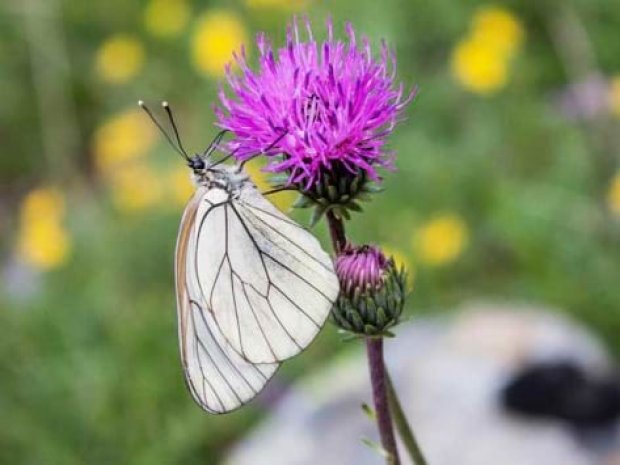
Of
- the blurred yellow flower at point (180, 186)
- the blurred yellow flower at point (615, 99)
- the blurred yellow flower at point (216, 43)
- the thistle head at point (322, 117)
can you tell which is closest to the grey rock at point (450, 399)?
the blurred yellow flower at point (615, 99)

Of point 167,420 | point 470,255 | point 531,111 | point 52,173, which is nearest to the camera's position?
point 167,420

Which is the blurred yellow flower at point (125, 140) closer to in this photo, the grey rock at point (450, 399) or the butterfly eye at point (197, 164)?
the grey rock at point (450, 399)

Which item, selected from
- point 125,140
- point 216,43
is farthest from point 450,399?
point 125,140

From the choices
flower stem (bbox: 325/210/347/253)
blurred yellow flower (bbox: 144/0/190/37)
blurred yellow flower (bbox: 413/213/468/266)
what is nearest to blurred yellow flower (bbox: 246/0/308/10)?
blurred yellow flower (bbox: 144/0/190/37)

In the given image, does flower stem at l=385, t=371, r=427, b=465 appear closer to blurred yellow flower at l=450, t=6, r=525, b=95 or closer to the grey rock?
the grey rock

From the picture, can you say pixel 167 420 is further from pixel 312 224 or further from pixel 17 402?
pixel 312 224

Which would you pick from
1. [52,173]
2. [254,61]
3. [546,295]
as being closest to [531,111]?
[546,295]

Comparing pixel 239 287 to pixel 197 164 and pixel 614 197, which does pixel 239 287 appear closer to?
pixel 197 164
